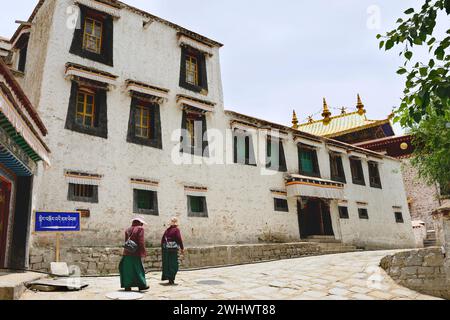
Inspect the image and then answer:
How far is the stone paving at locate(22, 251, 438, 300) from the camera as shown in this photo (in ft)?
21.1

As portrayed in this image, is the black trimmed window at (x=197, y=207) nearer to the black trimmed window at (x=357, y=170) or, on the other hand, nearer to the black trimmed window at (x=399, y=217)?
the black trimmed window at (x=357, y=170)

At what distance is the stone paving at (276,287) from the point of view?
6.44 m

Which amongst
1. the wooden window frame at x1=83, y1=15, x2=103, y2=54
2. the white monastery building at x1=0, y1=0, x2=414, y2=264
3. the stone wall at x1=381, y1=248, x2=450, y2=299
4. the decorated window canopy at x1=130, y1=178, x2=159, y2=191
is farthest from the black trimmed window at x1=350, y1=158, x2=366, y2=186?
the wooden window frame at x1=83, y1=15, x2=103, y2=54

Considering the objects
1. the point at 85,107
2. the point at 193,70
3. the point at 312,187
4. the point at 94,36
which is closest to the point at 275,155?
the point at 312,187

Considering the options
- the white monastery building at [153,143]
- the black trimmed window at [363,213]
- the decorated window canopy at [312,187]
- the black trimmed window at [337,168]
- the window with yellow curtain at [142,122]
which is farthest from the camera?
the black trimmed window at [363,213]

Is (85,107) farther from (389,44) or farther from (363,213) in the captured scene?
(363,213)

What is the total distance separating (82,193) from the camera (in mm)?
10719

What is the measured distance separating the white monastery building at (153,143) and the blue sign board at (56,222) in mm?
1475

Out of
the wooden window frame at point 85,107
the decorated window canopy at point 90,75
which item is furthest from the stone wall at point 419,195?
the wooden window frame at point 85,107

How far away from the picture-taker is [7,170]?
305 inches

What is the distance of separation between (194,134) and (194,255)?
4902 millimetres

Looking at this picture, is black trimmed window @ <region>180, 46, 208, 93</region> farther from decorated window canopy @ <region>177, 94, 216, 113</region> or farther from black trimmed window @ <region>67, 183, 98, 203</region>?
black trimmed window @ <region>67, 183, 98, 203</region>

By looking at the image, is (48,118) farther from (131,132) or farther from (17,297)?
(17,297)
